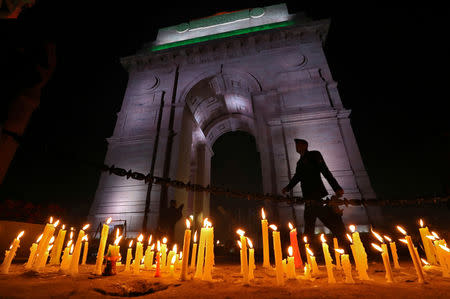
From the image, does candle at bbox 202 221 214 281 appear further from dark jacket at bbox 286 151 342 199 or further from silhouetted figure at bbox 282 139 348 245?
dark jacket at bbox 286 151 342 199

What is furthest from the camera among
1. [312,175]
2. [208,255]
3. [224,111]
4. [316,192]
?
[224,111]

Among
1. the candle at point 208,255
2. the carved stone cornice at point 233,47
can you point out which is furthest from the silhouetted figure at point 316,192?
the carved stone cornice at point 233,47

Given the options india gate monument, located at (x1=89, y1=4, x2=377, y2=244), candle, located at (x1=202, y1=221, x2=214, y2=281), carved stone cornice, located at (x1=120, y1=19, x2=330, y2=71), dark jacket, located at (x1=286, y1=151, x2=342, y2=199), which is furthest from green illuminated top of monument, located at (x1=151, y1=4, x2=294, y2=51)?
candle, located at (x1=202, y1=221, x2=214, y2=281)

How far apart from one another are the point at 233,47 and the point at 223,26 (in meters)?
4.46

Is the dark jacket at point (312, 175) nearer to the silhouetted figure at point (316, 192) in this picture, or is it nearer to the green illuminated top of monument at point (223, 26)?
the silhouetted figure at point (316, 192)

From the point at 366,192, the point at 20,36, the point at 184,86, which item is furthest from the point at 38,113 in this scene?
the point at 184,86

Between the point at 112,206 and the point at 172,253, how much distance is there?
878cm

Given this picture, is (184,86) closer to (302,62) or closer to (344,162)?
(302,62)

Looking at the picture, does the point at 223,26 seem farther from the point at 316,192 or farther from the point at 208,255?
the point at 208,255

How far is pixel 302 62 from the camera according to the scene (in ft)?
41.4

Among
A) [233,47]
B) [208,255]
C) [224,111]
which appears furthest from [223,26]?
[208,255]

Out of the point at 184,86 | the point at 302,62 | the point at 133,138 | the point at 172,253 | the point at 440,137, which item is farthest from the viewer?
the point at 184,86

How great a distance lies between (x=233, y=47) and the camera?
46.8 feet

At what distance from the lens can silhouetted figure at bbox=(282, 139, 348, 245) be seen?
12.2 ft
